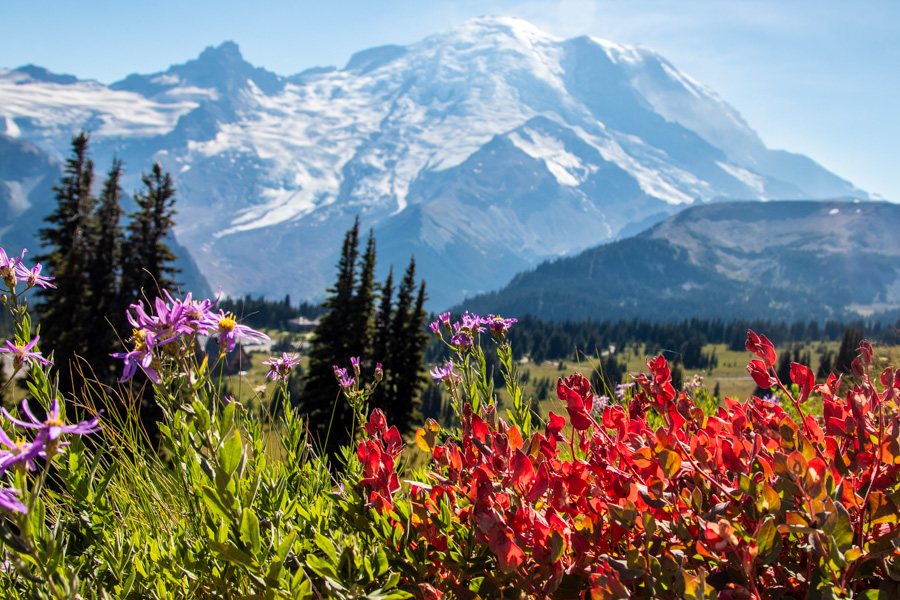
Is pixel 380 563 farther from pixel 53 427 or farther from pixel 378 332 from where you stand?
pixel 378 332

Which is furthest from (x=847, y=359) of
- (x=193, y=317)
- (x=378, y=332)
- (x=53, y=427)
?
(x=378, y=332)

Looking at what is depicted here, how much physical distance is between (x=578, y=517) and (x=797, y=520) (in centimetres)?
77

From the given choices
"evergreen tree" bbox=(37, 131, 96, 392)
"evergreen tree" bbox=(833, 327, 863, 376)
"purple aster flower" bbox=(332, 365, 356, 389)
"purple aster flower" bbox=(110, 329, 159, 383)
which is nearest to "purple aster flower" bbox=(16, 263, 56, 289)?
"purple aster flower" bbox=(110, 329, 159, 383)

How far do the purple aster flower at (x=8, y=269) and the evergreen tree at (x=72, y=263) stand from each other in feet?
94.7

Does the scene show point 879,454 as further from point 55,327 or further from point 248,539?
point 55,327

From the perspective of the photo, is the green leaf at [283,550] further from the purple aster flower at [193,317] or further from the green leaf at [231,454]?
the purple aster flower at [193,317]

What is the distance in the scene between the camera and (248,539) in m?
1.36

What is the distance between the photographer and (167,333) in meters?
1.51

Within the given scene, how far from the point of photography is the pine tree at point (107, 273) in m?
29.8

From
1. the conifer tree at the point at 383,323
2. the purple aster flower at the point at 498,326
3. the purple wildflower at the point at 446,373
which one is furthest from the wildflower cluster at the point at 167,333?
the conifer tree at the point at 383,323

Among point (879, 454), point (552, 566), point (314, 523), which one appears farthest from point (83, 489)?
point (879, 454)

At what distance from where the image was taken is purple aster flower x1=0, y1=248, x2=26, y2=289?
2254 mm

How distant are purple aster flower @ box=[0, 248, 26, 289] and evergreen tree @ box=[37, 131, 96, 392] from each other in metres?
28.9

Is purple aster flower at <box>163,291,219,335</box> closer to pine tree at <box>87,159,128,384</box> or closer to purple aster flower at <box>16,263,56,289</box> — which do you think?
purple aster flower at <box>16,263,56,289</box>
